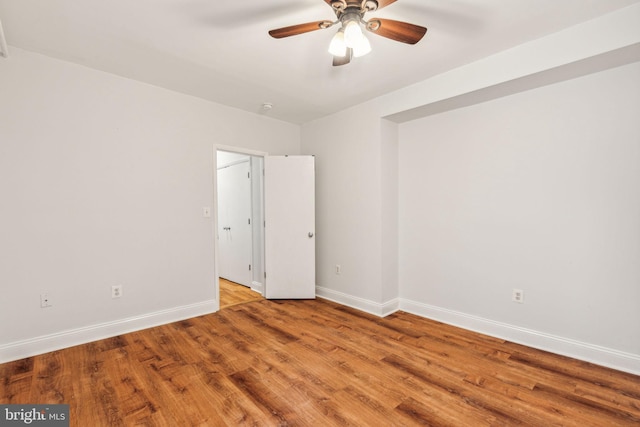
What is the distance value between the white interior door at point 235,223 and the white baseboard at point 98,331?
1261 millimetres

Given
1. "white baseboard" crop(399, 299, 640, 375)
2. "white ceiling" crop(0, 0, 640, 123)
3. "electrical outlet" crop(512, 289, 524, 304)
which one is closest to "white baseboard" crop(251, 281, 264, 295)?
"white baseboard" crop(399, 299, 640, 375)

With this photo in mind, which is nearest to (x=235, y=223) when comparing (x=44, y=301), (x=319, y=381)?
(x=44, y=301)

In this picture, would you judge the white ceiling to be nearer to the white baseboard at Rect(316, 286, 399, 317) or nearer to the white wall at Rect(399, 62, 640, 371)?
the white wall at Rect(399, 62, 640, 371)

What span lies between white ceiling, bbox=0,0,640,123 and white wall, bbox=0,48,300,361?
301 mm

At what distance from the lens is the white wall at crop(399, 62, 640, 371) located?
7.54 feet

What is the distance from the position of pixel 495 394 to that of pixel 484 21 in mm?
2510

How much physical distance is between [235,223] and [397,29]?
3.88 m

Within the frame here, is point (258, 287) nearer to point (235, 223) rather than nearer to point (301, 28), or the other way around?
point (235, 223)

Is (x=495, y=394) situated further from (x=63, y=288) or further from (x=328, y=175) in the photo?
(x=63, y=288)

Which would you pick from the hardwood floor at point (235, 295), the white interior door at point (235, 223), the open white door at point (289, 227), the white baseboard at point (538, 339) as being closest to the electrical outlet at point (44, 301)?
the hardwood floor at point (235, 295)

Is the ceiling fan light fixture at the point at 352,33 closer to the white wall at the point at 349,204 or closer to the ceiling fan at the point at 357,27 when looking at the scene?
the ceiling fan at the point at 357,27

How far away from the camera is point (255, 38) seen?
229 cm

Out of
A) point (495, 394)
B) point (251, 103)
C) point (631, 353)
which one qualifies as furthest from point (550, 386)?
point (251, 103)

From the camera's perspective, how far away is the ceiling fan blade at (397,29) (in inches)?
68.1
